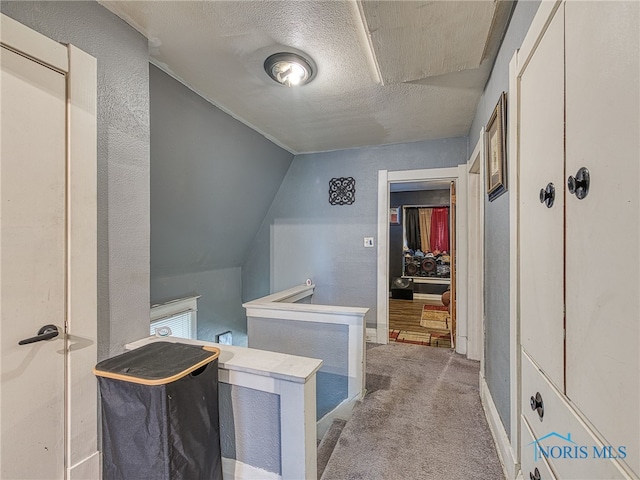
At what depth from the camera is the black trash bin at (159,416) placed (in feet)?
3.36

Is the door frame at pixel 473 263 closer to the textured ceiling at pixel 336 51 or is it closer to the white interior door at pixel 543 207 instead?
the textured ceiling at pixel 336 51

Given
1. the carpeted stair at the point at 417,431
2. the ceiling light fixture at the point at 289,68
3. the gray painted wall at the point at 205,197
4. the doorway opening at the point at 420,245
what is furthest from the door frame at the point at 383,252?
the doorway opening at the point at 420,245

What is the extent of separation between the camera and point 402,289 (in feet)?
20.1

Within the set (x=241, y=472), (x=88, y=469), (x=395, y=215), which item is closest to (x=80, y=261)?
(x=88, y=469)

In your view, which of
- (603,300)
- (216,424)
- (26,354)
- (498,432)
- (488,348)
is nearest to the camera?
(603,300)

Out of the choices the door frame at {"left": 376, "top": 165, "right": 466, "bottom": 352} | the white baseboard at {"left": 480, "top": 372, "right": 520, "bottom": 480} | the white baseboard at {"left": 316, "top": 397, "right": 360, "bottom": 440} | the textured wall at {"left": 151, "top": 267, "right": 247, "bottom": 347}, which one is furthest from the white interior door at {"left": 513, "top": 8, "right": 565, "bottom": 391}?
the textured wall at {"left": 151, "top": 267, "right": 247, "bottom": 347}

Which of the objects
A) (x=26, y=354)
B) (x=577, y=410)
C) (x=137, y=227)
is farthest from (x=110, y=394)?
(x=577, y=410)

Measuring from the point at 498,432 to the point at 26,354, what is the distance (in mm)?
2210

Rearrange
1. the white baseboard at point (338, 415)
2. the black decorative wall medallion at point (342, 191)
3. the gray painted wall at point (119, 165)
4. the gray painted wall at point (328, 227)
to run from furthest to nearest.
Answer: the black decorative wall medallion at point (342, 191)
the gray painted wall at point (328, 227)
the white baseboard at point (338, 415)
the gray painted wall at point (119, 165)

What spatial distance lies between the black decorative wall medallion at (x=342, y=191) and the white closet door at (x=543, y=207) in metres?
2.34

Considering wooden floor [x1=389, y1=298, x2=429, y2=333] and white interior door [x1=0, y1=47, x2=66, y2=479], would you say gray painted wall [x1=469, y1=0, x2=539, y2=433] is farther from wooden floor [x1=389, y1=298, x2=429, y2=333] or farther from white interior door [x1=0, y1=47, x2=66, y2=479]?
wooden floor [x1=389, y1=298, x2=429, y2=333]

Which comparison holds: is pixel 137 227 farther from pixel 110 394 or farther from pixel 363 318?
pixel 363 318

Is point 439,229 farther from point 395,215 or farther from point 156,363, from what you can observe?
point 156,363

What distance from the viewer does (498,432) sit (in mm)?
1578
